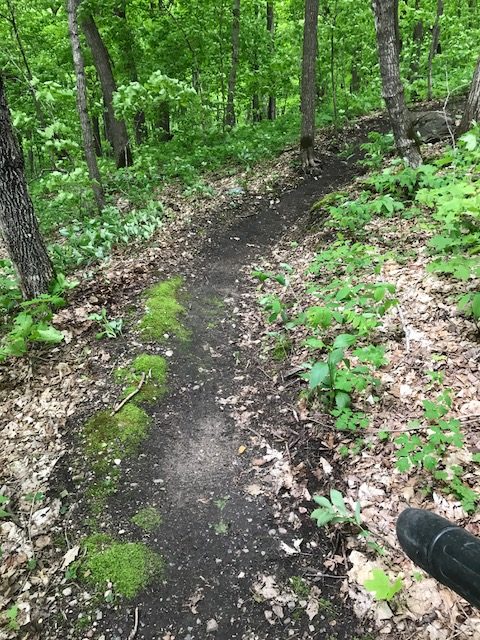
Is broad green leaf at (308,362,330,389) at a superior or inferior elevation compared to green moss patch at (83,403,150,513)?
superior

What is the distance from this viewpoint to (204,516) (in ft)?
11.4

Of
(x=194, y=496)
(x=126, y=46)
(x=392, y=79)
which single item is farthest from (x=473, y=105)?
(x=126, y=46)

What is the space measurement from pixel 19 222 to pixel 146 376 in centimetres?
270

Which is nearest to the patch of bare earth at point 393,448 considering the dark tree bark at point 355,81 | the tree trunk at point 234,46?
the tree trunk at point 234,46

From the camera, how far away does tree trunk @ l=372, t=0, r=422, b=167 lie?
6531 millimetres

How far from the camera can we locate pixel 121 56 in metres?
13.7

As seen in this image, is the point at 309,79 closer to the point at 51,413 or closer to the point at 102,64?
the point at 102,64

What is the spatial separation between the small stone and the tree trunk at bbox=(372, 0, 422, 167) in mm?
7216

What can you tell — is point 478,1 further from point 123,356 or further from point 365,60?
point 123,356

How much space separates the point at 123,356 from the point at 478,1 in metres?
24.8

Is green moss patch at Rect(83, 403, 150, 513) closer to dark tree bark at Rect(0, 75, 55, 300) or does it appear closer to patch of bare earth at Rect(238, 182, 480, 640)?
patch of bare earth at Rect(238, 182, 480, 640)

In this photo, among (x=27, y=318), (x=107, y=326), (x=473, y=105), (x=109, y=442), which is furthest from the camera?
(x=473, y=105)

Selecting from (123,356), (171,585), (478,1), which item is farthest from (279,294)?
(478,1)

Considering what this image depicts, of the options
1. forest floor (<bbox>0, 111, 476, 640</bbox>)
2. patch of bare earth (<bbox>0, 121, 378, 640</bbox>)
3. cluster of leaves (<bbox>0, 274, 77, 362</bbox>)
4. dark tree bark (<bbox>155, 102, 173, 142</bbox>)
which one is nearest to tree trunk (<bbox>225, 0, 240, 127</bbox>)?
dark tree bark (<bbox>155, 102, 173, 142</bbox>)
